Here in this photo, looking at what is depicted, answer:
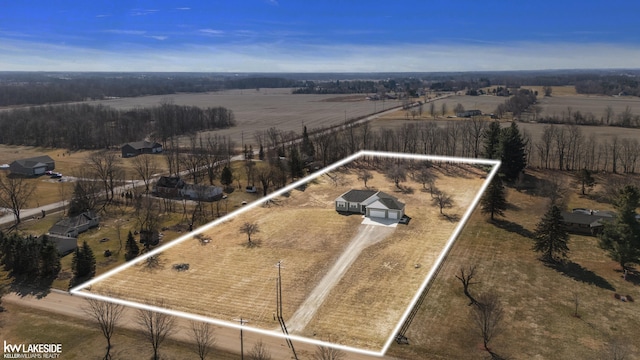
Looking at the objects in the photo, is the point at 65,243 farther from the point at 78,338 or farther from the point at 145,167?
the point at 145,167

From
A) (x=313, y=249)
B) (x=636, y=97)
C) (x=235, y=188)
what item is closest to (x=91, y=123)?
(x=235, y=188)

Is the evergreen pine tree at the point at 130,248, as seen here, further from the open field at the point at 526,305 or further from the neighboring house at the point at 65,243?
the open field at the point at 526,305

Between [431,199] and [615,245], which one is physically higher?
[431,199]

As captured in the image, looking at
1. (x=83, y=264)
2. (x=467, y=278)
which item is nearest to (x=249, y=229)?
(x=467, y=278)

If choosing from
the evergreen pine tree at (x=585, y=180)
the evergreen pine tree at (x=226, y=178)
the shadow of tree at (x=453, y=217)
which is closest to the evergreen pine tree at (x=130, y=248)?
the evergreen pine tree at (x=226, y=178)

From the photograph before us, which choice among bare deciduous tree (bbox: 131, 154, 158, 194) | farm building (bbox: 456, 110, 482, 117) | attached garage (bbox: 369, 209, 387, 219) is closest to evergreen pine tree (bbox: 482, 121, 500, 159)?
bare deciduous tree (bbox: 131, 154, 158, 194)

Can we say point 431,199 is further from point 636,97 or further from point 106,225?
point 636,97

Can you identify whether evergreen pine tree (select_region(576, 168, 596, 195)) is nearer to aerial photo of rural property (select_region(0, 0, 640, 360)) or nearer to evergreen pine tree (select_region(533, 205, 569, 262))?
aerial photo of rural property (select_region(0, 0, 640, 360))
